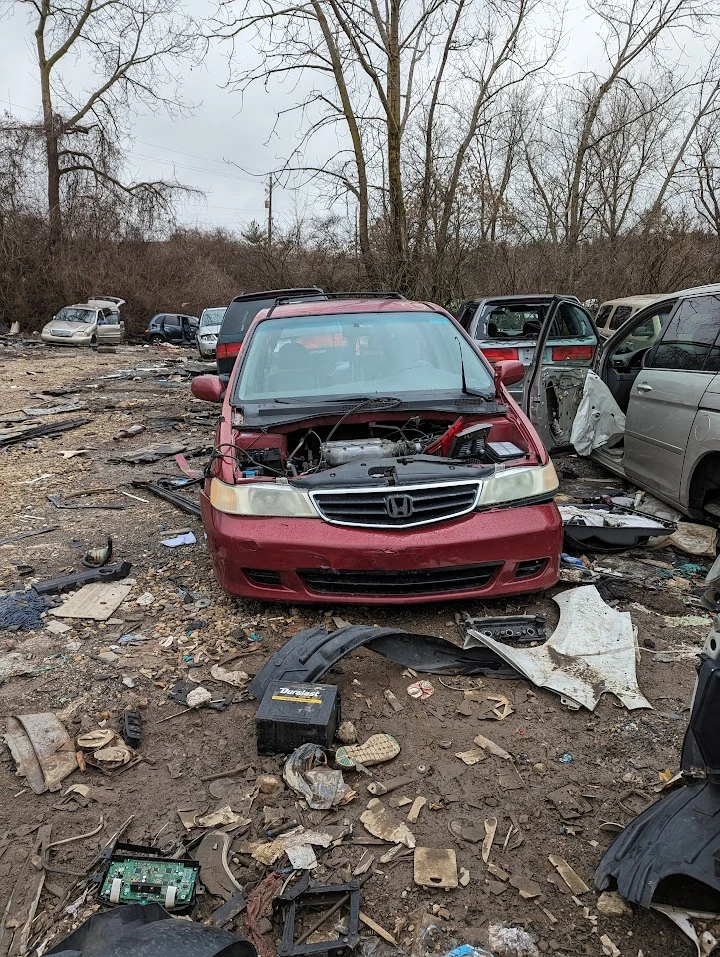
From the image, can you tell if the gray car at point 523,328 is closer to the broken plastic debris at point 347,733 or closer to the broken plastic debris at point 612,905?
the broken plastic debris at point 347,733

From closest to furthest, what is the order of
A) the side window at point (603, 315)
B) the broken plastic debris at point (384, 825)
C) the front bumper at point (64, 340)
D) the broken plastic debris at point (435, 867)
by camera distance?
the broken plastic debris at point (435, 867) → the broken plastic debris at point (384, 825) → the side window at point (603, 315) → the front bumper at point (64, 340)

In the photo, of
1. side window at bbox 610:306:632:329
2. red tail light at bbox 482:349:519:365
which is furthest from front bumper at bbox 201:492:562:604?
side window at bbox 610:306:632:329

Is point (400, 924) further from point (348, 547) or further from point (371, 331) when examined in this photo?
point (371, 331)

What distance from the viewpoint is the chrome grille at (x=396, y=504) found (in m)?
3.59

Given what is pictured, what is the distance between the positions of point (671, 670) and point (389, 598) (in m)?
1.43

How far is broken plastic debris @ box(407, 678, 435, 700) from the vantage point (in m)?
3.12

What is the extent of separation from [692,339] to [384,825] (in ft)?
14.5

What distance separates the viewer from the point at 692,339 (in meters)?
5.19

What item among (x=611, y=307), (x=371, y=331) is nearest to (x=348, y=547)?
(x=371, y=331)

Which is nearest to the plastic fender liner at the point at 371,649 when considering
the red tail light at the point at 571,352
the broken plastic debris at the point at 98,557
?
the broken plastic debris at the point at 98,557

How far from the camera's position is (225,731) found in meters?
2.88

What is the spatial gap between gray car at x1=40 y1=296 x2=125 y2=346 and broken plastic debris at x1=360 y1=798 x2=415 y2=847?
961 inches

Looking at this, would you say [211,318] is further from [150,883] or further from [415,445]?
[150,883]

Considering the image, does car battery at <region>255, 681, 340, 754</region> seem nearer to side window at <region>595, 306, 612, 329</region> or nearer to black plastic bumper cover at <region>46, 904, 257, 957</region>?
black plastic bumper cover at <region>46, 904, 257, 957</region>
